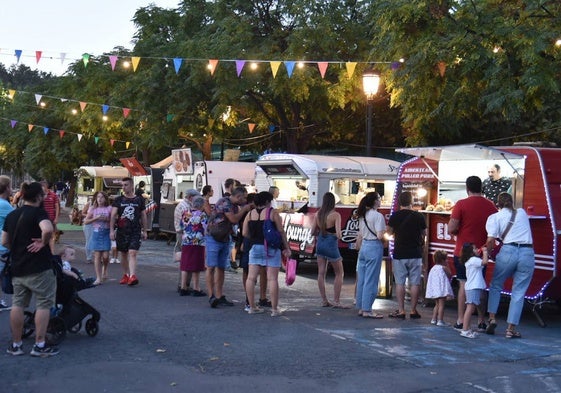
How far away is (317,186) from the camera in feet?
53.3

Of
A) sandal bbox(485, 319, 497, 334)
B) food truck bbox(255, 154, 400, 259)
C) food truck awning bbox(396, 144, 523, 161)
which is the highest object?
food truck awning bbox(396, 144, 523, 161)

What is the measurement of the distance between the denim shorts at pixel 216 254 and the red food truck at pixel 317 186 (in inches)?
191

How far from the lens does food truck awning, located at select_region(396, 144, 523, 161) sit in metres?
10.7

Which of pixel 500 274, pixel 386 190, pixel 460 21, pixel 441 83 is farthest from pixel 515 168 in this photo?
pixel 386 190

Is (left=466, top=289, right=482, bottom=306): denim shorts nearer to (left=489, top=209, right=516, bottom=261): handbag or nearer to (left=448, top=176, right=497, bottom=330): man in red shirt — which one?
(left=448, top=176, right=497, bottom=330): man in red shirt

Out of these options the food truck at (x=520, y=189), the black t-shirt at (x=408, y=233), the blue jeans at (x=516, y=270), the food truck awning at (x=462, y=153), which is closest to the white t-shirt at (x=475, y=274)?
the blue jeans at (x=516, y=270)

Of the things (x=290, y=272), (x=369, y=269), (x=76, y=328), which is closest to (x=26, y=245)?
(x=76, y=328)

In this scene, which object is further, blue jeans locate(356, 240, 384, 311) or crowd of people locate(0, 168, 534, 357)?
blue jeans locate(356, 240, 384, 311)

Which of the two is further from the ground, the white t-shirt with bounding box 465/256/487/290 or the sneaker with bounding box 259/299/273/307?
the white t-shirt with bounding box 465/256/487/290

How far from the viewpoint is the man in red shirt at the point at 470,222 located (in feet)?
31.2

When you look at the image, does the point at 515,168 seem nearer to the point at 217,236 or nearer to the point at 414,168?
the point at 414,168

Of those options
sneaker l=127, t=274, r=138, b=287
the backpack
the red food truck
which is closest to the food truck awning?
the backpack

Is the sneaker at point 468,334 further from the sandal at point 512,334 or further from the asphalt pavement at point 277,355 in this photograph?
the sandal at point 512,334

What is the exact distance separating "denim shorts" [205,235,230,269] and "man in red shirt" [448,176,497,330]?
3.24 metres
